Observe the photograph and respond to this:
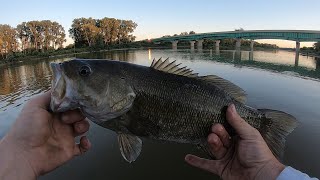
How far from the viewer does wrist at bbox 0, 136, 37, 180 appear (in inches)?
140

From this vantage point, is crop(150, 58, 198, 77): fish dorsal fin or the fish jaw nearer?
the fish jaw

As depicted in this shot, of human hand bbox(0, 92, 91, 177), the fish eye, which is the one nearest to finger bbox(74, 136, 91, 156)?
human hand bbox(0, 92, 91, 177)

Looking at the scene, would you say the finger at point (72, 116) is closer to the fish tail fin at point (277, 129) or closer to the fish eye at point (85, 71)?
the fish eye at point (85, 71)

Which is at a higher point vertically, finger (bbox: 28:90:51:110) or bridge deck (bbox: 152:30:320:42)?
bridge deck (bbox: 152:30:320:42)

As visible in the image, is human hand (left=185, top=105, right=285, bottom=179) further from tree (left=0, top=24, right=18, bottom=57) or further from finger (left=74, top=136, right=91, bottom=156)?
tree (left=0, top=24, right=18, bottom=57)

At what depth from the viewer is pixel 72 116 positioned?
3.92m

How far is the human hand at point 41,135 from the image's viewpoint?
12.5 feet

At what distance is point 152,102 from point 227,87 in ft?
3.88

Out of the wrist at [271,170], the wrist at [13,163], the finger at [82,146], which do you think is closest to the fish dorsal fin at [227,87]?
the wrist at [271,170]

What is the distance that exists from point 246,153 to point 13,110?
23.1m

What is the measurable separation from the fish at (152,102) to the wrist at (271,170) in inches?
9.7

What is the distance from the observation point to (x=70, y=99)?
11.4 ft

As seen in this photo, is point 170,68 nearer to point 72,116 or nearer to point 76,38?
point 72,116

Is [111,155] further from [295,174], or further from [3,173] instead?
[295,174]
